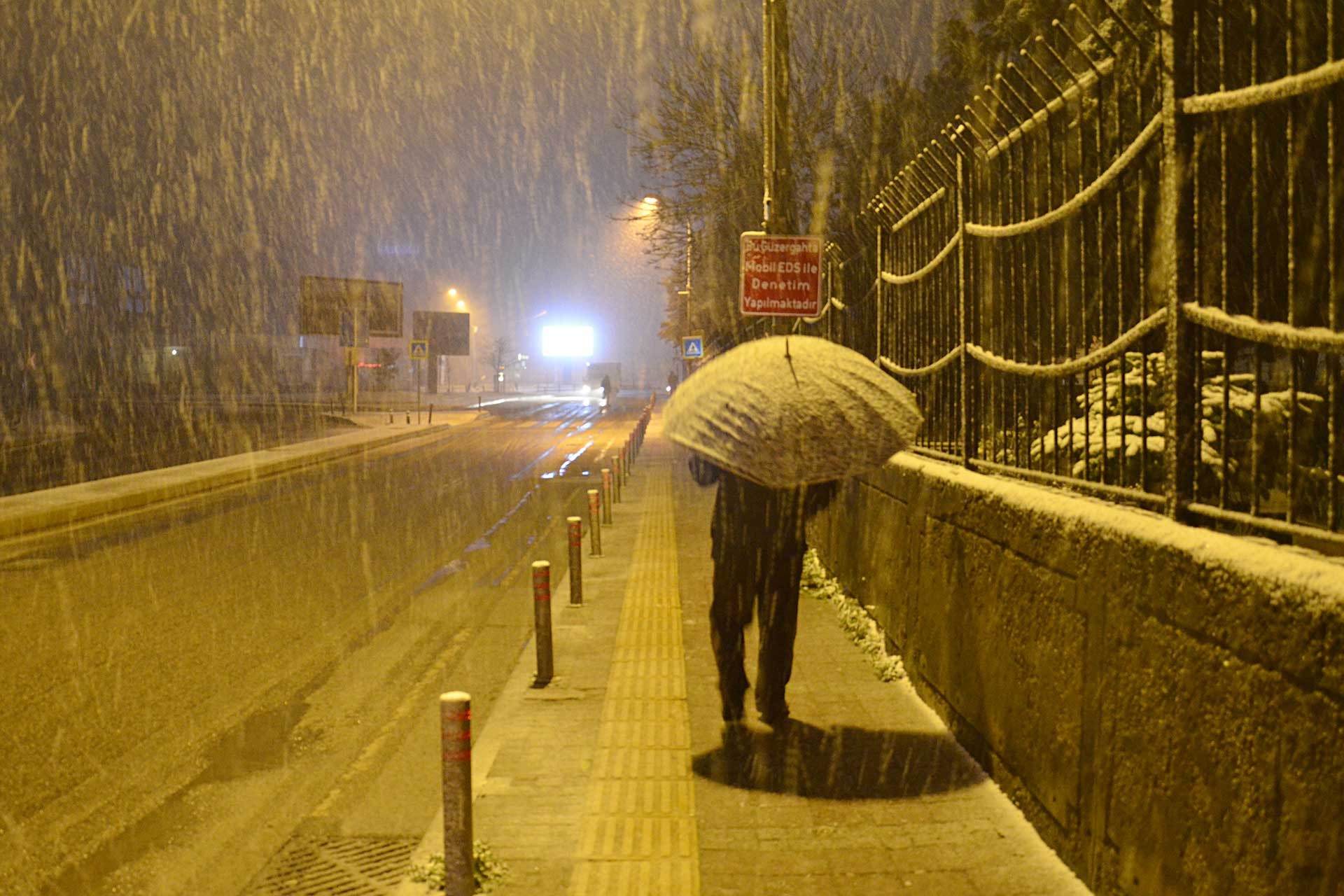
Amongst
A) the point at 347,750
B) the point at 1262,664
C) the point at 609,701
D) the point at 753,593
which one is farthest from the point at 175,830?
the point at 1262,664

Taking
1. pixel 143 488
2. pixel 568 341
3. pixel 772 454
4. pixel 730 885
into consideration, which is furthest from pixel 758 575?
pixel 568 341

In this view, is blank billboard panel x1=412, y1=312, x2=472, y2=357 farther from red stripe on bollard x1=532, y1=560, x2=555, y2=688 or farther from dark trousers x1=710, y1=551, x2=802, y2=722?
dark trousers x1=710, y1=551, x2=802, y2=722

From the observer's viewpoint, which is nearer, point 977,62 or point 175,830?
point 175,830

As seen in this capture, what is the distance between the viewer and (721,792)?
4.83 meters

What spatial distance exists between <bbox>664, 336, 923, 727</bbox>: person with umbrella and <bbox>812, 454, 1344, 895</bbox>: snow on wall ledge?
1.95 feet

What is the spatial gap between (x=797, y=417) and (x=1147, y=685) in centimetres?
208

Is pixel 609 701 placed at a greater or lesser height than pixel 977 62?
lesser

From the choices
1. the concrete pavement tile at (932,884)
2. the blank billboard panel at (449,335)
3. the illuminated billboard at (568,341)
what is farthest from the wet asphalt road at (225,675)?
the illuminated billboard at (568,341)

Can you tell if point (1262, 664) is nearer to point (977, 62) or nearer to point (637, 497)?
point (637, 497)

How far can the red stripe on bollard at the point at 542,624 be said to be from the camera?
666cm

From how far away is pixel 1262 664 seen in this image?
103 inches

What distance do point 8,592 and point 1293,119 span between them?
10285mm

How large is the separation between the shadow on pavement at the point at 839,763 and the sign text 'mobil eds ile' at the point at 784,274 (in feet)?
14.1

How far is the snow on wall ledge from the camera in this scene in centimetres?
246
